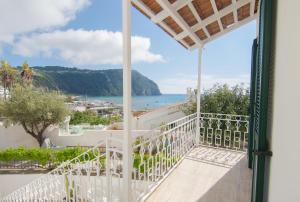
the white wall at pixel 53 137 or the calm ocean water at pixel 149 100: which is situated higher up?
the calm ocean water at pixel 149 100

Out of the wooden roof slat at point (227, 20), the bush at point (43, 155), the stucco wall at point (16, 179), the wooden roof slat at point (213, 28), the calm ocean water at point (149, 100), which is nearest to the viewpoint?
the wooden roof slat at point (227, 20)

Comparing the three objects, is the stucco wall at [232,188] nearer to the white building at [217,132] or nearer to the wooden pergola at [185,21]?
the white building at [217,132]

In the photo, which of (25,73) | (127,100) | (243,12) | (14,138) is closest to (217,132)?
(243,12)

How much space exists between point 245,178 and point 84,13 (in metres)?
49.4

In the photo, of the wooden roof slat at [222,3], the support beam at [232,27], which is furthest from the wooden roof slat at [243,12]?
the wooden roof slat at [222,3]

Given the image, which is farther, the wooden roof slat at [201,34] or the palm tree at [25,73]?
the palm tree at [25,73]

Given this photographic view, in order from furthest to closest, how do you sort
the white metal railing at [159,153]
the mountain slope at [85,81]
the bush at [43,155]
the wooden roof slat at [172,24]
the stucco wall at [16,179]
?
the mountain slope at [85,81], the bush at [43,155], the stucco wall at [16,179], the wooden roof slat at [172,24], the white metal railing at [159,153]

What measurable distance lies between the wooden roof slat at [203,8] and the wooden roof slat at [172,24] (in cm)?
37

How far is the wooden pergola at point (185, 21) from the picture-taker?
2.11m

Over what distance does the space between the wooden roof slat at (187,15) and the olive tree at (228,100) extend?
356cm

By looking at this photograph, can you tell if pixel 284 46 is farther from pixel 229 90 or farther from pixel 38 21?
pixel 38 21

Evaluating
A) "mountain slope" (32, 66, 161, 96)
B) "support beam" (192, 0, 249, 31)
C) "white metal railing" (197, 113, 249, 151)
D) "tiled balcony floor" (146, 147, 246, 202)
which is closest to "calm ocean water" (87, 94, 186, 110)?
"mountain slope" (32, 66, 161, 96)

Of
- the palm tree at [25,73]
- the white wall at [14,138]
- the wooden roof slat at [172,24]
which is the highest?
the palm tree at [25,73]

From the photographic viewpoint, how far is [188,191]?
9.92ft
